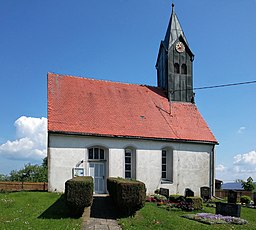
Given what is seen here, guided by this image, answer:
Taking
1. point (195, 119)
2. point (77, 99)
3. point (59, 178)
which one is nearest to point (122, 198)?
point (59, 178)

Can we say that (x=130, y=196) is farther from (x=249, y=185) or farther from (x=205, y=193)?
(x=249, y=185)

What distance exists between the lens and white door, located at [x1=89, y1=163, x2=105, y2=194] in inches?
872

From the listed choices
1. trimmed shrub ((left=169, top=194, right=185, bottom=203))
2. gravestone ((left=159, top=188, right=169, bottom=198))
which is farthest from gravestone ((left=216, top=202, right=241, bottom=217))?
A: gravestone ((left=159, top=188, right=169, bottom=198))

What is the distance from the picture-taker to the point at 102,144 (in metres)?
22.1

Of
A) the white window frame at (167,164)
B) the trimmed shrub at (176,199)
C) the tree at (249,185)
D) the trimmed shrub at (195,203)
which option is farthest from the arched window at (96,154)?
the tree at (249,185)

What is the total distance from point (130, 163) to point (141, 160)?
34.2 inches

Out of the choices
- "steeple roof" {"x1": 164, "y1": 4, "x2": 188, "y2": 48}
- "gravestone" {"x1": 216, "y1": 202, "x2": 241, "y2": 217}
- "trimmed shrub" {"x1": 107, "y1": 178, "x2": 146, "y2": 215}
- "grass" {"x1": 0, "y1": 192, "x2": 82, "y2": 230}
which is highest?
"steeple roof" {"x1": 164, "y1": 4, "x2": 188, "y2": 48}

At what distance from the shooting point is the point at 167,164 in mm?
24953

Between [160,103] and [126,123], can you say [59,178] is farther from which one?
[160,103]

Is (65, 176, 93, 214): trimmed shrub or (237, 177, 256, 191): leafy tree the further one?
(237, 177, 256, 191): leafy tree

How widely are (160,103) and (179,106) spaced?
6.38 ft

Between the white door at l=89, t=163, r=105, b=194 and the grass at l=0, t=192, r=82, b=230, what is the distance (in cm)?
375

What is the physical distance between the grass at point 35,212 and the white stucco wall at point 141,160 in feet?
8.33

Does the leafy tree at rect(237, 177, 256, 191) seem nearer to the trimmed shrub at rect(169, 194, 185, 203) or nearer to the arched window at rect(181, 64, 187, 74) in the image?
the arched window at rect(181, 64, 187, 74)
